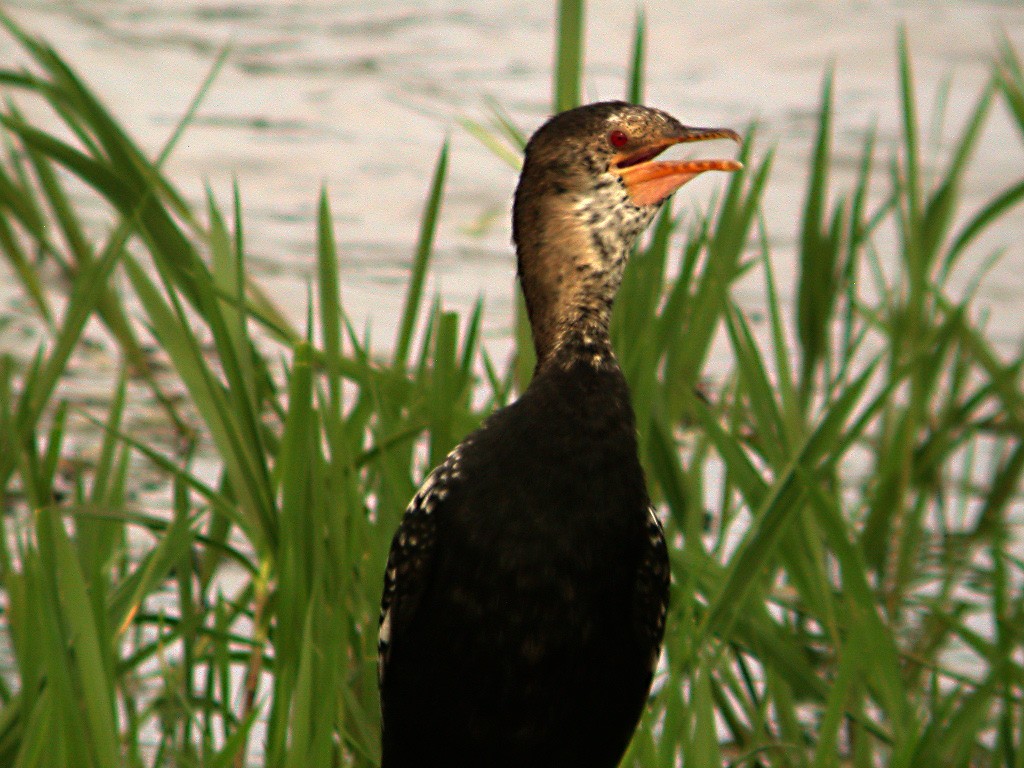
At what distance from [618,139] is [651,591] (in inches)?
28.9

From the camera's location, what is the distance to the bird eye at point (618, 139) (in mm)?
3053

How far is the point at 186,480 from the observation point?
346cm

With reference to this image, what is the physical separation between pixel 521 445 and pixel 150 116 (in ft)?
17.1

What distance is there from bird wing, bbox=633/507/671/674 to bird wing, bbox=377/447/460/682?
0.31 m

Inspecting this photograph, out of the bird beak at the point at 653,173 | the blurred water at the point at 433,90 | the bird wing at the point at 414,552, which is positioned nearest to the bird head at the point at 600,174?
the bird beak at the point at 653,173

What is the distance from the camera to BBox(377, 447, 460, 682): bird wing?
→ 2.84 m

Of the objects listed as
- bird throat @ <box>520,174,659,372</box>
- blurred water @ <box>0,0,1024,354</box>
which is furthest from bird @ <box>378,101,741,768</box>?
blurred water @ <box>0,0,1024,354</box>

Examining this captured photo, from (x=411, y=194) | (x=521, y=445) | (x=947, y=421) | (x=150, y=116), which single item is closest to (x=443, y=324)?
(x=521, y=445)

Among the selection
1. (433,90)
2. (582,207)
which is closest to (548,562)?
(582,207)

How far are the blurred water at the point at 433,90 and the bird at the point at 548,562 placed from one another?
3061 mm

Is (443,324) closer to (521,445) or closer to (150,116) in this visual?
(521,445)

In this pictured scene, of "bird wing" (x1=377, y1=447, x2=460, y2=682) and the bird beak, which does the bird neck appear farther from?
"bird wing" (x1=377, y1=447, x2=460, y2=682)

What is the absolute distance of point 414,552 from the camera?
2.86 meters

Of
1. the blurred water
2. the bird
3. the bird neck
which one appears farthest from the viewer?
the blurred water
